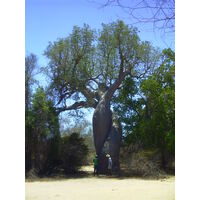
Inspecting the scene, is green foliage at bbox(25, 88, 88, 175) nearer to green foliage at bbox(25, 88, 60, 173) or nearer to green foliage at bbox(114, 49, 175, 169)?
green foliage at bbox(25, 88, 60, 173)

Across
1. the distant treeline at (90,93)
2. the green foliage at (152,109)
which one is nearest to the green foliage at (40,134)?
the distant treeline at (90,93)

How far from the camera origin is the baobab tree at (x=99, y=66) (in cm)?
1805

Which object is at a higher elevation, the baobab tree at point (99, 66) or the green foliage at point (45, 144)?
the baobab tree at point (99, 66)

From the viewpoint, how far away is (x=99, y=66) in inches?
738

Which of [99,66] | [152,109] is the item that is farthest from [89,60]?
[152,109]

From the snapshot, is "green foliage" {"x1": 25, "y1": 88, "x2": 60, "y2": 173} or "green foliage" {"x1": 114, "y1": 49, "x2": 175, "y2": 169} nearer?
"green foliage" {"x1": 25, "y1": 88, "x2": 60, "y2": 173}

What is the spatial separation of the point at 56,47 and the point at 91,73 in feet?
7.16

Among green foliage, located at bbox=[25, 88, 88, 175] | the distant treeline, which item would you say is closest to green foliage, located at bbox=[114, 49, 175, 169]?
the distant treeline

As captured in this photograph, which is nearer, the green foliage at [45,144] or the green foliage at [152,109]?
the green foliage at [45,144]

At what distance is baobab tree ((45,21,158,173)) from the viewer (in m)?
18.0

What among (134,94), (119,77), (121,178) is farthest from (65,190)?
(134,94)

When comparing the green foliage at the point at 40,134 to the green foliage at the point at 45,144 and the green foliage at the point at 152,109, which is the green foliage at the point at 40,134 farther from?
the green foliage at the point at 152,109

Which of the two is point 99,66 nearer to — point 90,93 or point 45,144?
point 90,93
